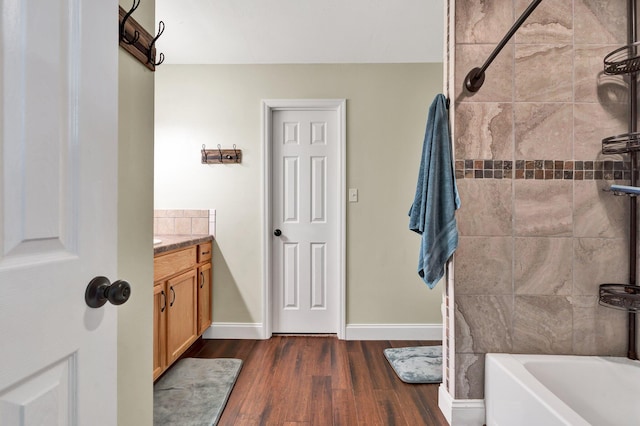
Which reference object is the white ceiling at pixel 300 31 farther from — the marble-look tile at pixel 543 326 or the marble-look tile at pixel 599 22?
the marble-look tile at pixel 543 326

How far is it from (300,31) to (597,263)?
2319 millimetres

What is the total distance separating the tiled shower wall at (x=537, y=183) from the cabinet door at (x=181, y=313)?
171 cm

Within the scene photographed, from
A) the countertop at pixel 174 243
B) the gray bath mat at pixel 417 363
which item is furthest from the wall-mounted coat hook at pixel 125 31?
the gray bath mat at pixel 417 363

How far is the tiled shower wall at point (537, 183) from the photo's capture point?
62.7 inches

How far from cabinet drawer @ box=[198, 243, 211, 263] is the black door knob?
2.00 metres

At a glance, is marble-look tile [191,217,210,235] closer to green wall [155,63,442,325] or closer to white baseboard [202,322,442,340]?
green wall [155,63,442,325]

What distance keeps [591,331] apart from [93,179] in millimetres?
2100

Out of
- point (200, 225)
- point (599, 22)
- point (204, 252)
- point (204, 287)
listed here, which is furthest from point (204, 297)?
point (599, 22)

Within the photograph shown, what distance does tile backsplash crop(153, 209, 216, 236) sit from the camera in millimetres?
2902

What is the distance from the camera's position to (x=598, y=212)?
1593 millimetres

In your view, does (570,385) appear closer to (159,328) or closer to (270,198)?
(159,328)

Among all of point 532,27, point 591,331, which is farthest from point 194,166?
point 591,331

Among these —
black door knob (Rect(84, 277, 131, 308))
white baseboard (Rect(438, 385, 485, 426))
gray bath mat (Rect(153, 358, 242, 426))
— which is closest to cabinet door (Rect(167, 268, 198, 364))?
gray bath mat (Rect(153, 358, 242, 426))

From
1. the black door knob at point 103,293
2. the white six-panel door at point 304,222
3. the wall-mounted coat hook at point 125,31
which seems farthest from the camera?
the white six-panel door at point 304,222
